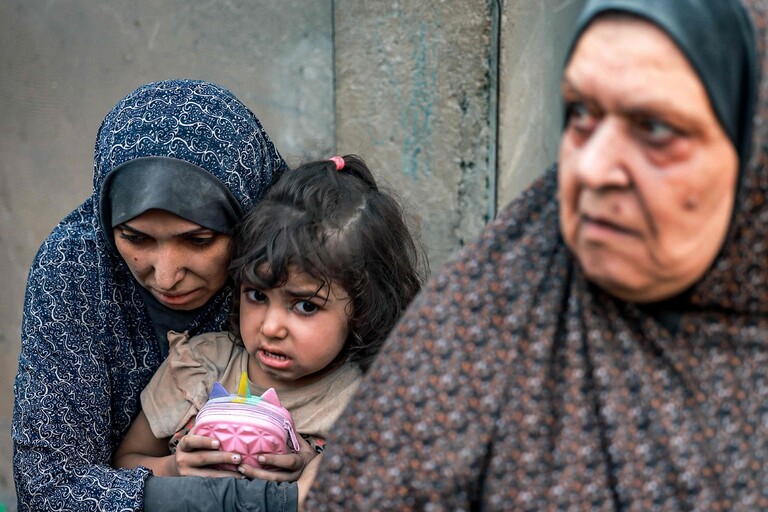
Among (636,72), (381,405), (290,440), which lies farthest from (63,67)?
(636,72)

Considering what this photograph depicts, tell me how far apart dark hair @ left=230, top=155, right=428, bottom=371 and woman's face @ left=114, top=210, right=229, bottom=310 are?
0.21ft

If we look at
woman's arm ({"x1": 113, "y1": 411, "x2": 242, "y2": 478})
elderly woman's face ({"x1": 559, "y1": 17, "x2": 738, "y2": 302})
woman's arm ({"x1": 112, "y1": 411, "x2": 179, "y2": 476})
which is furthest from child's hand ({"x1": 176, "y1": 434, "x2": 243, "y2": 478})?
elderly woman's face ({"x1": 559, "y1": 17, "x2": 738, "y2": 302})

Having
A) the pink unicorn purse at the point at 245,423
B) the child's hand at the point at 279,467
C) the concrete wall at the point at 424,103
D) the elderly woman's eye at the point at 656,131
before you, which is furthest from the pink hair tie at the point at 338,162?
the elderly woman's eye at the point at 656,131

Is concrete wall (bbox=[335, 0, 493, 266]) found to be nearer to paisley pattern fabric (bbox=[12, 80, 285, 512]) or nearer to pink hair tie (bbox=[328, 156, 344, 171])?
pink hair tie (bbox=[328, 156, 344, 171])

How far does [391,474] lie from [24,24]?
312 centimetres

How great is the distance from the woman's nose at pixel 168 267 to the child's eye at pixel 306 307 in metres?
0.32

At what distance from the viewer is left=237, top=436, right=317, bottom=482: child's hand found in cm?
247

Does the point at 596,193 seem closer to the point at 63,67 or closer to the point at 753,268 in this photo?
the point at 753,268

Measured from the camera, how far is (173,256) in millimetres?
2602

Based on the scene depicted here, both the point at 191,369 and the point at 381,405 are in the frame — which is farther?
the point at 191,369

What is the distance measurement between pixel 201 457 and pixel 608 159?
134cm

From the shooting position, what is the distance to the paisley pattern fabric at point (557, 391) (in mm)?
1688

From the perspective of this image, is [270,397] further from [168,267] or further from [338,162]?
[338,162]

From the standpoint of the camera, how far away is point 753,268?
5.68 feet
